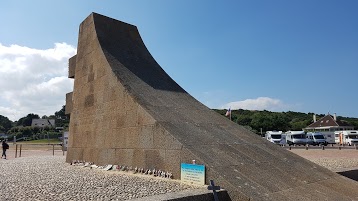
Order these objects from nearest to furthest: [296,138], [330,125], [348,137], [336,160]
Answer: [336,160]
[296,138]
[348,137]
[330,125]

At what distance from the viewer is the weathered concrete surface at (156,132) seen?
653 centimetres

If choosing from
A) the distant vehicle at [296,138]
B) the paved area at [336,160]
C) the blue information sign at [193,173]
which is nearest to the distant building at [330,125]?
the distant vehicle at [296,138]

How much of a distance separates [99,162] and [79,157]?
1875mm

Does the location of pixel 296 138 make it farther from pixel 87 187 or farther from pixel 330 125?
pixel 87 187

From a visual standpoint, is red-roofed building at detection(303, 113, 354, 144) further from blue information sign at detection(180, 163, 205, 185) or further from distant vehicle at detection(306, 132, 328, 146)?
blue information sign at detection(180, 163, 205, 185)

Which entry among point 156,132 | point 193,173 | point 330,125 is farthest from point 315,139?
point 193,173

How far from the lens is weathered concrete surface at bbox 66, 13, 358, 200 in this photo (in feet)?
21.4

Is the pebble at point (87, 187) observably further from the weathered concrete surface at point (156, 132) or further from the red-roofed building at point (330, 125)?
the red-roofed building at point (330, 125)

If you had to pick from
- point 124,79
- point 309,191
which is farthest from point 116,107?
point 309,191

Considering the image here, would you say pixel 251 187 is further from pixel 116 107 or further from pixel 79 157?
pixel 79 157

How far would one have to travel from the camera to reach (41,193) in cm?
602

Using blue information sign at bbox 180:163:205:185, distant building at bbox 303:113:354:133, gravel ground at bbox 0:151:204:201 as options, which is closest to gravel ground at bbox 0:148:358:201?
gravel ground at bbox 0:151:204:201

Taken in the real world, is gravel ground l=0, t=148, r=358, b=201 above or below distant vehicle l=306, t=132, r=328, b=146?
above

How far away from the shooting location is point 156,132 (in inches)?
305
